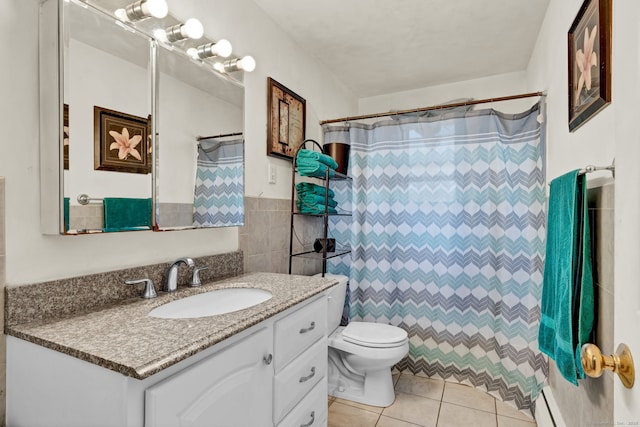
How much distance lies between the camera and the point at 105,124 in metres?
1.17

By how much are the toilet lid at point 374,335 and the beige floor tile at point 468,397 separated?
0.52 meters

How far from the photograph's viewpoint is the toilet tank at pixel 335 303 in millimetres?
2189

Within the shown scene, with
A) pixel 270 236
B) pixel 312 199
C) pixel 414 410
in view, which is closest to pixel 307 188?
pixel 312 199

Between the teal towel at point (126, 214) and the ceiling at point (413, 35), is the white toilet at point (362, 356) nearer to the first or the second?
the teal towel at point (126, 214)

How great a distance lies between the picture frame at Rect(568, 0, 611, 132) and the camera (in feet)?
3.50

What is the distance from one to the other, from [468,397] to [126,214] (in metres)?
2.21

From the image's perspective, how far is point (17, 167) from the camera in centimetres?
100

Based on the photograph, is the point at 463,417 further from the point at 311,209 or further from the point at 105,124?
the point at 105,124

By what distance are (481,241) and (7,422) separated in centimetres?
234

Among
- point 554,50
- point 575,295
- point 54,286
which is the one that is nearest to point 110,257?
point 54,286

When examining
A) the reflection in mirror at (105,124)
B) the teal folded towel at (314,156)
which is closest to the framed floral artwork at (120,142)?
the reflection in mirror at (105,124)

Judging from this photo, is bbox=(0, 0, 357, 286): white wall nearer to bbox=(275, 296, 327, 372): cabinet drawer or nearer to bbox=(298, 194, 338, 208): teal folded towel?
bbox=(298, 194, 338, 208): teal folded towel

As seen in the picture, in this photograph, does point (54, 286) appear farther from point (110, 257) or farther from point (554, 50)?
point (554, 50)

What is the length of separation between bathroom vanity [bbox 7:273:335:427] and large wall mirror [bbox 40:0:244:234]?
0.34 metres
